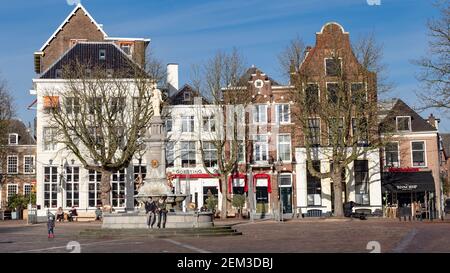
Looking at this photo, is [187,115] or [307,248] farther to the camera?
[187,115]

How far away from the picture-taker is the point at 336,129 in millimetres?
52250

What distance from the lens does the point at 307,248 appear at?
22.9m

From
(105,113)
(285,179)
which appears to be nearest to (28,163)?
(105,113)

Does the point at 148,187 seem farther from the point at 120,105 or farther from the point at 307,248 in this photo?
the point at 120,105

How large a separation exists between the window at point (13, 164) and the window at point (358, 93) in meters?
45.9

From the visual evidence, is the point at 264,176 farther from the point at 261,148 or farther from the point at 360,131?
the point at 360,131

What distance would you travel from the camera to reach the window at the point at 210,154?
62312mm

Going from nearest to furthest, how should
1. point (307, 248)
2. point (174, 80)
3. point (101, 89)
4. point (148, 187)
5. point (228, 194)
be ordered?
point (307, 248), point (148, 187), point (101, 89), point (228, 194), point (174, 80)

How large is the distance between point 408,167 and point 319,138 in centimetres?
988

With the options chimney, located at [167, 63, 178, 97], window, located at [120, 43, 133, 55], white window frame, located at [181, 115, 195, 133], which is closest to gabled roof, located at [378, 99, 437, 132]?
white window frame, located at [181, 115, 195, 133]

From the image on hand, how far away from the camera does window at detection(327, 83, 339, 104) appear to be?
177 feet

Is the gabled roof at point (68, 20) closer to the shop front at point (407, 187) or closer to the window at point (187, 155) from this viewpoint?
the window at point (187, 155)

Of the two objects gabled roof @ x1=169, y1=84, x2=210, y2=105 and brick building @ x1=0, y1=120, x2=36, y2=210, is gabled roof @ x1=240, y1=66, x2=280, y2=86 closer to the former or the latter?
gabled roof @ x1=169, y1=84, x2=210, y2=105

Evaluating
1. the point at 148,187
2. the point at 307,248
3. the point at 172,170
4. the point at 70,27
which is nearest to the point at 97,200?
the point at 172,170
